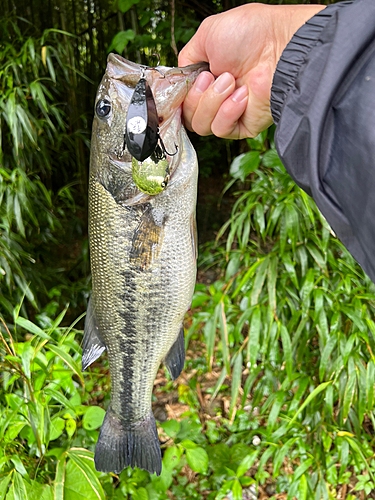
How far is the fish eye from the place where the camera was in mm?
1132

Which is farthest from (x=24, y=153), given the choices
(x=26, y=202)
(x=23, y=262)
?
(x=23, y=262)

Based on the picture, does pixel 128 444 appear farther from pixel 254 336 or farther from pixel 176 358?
pixel 254 336

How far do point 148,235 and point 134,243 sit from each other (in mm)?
48

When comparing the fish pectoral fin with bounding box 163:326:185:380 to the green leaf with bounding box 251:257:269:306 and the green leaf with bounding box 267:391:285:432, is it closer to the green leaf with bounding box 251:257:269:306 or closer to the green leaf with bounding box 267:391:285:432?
the green leaf with bounding box 251:257:269:306

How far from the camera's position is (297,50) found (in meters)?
0.83

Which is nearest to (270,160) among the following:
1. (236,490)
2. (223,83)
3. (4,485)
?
(223,83)

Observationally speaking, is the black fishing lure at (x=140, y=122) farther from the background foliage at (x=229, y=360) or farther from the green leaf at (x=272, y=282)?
the green leaf at (x=272, y=282)

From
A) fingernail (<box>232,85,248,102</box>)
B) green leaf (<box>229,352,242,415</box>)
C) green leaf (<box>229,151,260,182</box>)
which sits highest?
fingernail (<box>232,85,248,102</box>)

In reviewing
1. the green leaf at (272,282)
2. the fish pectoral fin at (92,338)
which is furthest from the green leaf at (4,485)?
the green leaf at (272,282)

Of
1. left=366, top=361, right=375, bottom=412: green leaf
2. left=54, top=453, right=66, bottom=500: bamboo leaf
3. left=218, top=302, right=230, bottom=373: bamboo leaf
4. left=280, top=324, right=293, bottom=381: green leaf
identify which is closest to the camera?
left=54, top=453, right=66, bottom=500: bamboo leaf

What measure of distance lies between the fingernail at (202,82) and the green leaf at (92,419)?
153 cm

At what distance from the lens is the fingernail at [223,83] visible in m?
1.07

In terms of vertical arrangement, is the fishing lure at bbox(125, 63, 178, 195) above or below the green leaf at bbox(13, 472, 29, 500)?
above

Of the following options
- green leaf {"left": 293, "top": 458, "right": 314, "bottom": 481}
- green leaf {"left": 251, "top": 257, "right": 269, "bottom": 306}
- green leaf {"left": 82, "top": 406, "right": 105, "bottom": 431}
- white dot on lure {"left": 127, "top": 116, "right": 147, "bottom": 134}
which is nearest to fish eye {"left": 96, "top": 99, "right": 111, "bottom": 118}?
white dot on lure {"left": 127, "top": 116, "right": 147, "bottom": 134}
